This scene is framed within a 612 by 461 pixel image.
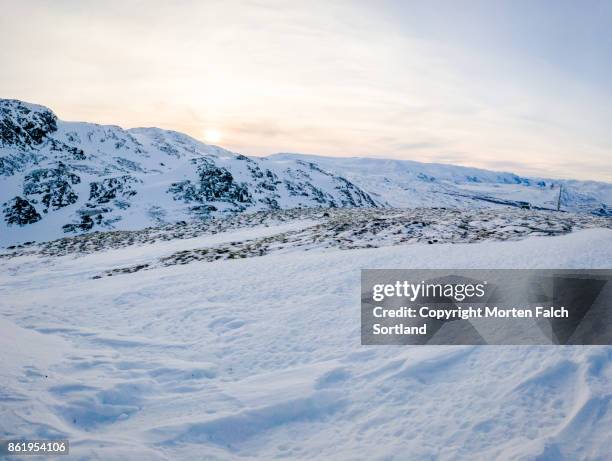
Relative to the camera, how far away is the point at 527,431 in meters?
4.92

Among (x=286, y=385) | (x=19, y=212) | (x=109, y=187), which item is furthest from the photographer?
(x=109, y=187)

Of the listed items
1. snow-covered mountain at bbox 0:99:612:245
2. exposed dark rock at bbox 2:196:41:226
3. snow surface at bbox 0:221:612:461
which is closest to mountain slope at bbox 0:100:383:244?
exposed dark rock at bbox 2:196:41:226

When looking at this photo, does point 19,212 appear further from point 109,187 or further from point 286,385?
point 286,385

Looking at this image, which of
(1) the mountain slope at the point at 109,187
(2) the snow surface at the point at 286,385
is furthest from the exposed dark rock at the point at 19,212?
(2) the snow surface at the point at 286,385

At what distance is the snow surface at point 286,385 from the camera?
193 inches

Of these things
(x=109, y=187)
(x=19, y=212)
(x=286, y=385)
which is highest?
(x=109, y=187)

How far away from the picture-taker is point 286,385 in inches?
248

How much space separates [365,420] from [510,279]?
5756 millimetres

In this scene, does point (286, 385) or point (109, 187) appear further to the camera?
point (109, 187)

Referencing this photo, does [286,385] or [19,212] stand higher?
[19,212]

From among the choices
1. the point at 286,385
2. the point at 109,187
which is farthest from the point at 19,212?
the point at 286,385

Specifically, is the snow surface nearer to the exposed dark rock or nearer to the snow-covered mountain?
the snow-covered mountain

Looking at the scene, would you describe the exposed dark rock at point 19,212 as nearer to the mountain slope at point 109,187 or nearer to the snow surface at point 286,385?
the mountain slope at point 109,187

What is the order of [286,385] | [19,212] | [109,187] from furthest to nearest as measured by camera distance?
[109,187]
[19,212]
[286,385]
